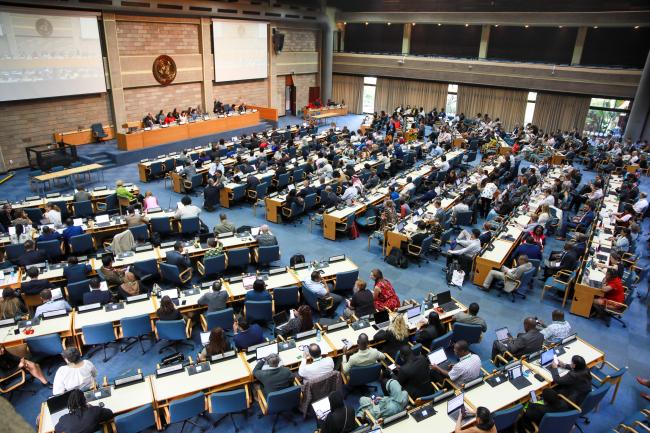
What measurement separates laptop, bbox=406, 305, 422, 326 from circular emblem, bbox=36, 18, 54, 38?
1725 cm

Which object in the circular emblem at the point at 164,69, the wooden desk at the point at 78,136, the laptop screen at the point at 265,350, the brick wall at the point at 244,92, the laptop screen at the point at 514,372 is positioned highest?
the circular emblem at the point at 164,69

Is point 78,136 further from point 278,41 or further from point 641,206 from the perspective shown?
point 641,206

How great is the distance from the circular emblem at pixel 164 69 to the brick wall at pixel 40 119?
9.05 feet

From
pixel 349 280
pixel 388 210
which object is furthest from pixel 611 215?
pixel 349 280

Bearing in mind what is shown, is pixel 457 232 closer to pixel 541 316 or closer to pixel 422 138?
pixel 541 316

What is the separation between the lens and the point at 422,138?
Result: 76.1 ft

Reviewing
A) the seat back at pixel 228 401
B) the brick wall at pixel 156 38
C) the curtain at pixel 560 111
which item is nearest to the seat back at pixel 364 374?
the seat back at pixel 228 401

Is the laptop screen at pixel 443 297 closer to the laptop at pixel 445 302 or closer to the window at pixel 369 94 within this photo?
the laptop at pixel 445 302

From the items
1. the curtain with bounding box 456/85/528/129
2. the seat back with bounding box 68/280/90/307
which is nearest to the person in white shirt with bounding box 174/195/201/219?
the seat back with bounding box 68/280/90/307

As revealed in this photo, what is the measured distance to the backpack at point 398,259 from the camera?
10.9m

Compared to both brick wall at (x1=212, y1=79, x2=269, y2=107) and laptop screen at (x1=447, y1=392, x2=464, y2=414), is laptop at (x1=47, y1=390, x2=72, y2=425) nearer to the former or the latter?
laptop screen at (x1=447, y1=392, x2=464, y2=414)

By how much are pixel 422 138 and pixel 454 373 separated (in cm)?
1846

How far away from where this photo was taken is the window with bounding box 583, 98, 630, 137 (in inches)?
909

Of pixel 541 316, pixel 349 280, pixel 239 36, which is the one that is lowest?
pixel 541 316
